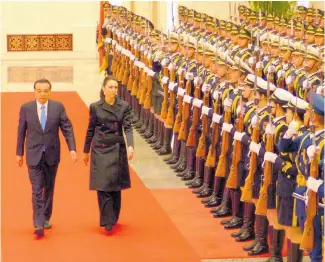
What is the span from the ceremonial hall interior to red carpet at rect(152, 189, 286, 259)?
0.06ft

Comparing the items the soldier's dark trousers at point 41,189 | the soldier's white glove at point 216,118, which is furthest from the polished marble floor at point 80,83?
the soldier's dark trousers at point 41,189

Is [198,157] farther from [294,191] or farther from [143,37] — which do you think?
[143,37]

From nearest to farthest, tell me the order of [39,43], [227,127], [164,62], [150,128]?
1. [227,127]
2. [164,62]
3. [150,128]
4. [39,43]

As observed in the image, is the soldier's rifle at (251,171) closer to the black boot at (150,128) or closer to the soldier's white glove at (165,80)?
the soldier's white glove at (165,80)

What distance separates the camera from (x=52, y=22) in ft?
82.2

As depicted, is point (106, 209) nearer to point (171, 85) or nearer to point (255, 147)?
point (255, 147)

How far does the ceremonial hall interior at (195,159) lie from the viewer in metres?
9.01

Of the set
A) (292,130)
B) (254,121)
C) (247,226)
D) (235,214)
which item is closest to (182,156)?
(235,214)

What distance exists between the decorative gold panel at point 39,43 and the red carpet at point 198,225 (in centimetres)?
1338

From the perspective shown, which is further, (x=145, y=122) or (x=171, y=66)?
(x=145, y=122)

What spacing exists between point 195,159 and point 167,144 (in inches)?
59.3

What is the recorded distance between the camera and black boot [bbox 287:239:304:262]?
8594mm

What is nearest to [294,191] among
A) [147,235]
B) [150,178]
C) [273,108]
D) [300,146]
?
[300,146]

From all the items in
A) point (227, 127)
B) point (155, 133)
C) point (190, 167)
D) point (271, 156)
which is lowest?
point (155, 133)
